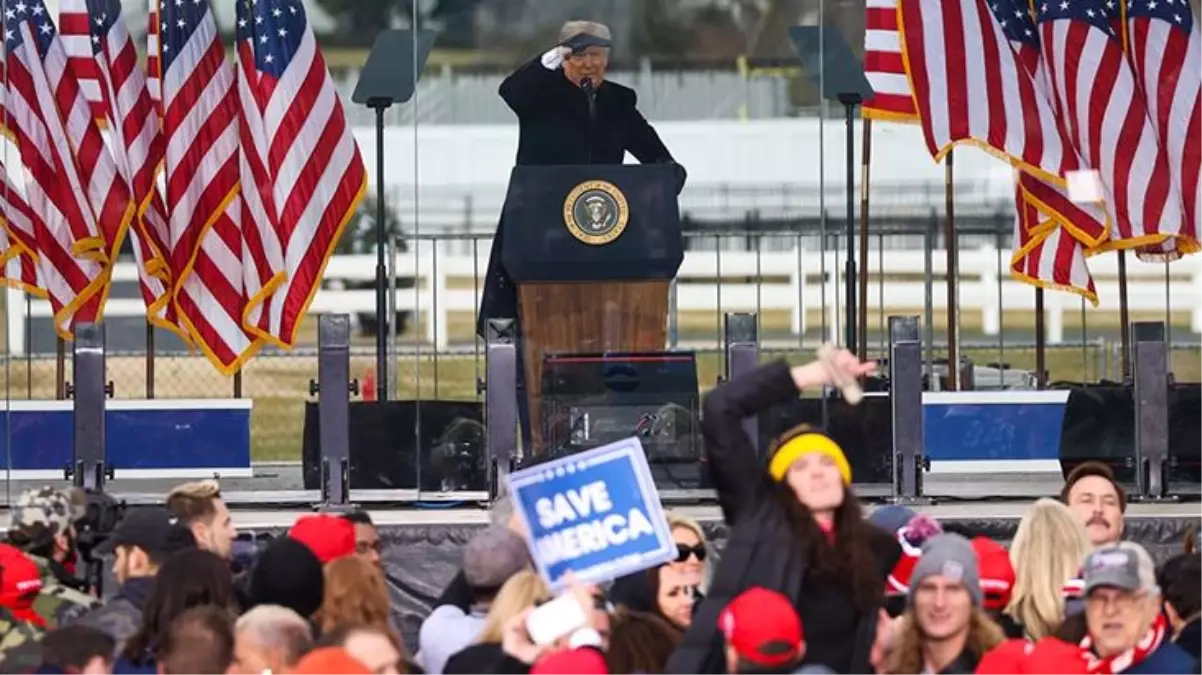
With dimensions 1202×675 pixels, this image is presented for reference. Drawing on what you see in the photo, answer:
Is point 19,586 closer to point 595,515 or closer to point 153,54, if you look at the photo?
point 595,515

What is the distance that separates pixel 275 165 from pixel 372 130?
561 mm

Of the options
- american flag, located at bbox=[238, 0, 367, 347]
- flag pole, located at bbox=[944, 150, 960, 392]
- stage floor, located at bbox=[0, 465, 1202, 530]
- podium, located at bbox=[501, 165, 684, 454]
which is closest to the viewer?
stage floor, located at bbox=[0, 465, 1202, 530]

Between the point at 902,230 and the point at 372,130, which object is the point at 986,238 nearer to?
the point at 902,230

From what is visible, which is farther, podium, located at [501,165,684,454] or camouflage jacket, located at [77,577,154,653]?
podium, located at [501,165,684,454]

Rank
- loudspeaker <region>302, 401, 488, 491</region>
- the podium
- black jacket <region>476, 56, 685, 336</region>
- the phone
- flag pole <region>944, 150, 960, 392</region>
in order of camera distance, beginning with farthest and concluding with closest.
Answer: flag pole <region>944, 150, 960, 392</region>, black jacket <region>476, 56, 685, 336</region>, loudspeaker <region>302, 401, 488, 491</region>, the podium, the phone

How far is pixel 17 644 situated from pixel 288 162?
27.1 feet

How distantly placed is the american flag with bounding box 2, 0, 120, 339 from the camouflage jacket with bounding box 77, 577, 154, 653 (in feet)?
23.4

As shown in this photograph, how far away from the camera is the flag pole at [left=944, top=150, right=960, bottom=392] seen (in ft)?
56.2

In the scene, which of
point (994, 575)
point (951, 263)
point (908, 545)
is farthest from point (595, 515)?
point (951, 263)

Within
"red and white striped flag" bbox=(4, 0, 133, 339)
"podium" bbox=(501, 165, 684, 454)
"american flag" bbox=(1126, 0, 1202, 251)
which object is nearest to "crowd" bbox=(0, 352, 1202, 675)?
"podium" bbox=(501, 165, 684, 454)

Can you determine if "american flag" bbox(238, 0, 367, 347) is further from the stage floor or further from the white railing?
the stage floor

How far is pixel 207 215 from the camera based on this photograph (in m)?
16.7

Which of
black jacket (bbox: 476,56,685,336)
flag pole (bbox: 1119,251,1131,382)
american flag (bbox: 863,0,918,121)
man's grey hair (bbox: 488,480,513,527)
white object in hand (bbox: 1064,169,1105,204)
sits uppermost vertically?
american flag (bbox: 863,0,918,121)

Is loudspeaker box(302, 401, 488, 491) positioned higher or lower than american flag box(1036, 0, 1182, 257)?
lower
